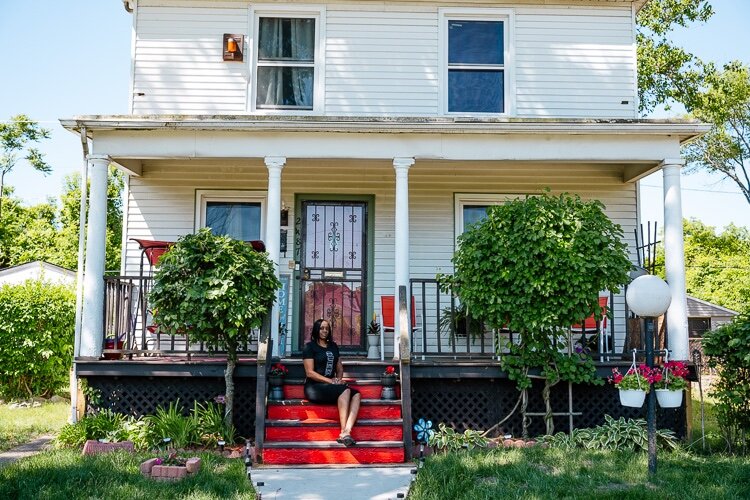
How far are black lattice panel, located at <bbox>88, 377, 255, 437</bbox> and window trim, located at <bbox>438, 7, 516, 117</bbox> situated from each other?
4.85 m

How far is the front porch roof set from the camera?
7.79 m

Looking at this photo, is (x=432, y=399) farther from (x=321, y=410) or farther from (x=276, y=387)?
(x=276, y=387)

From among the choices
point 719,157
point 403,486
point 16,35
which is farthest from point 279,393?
point 719,157

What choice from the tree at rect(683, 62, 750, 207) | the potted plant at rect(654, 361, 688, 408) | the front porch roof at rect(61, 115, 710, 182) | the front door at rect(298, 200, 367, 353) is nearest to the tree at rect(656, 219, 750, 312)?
the tree at rect(683, 62, 750, 207)

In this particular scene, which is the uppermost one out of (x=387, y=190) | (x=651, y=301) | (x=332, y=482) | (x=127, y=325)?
(x=387, y=190)

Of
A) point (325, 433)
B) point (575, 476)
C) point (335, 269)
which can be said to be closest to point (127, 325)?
point (335, 269)

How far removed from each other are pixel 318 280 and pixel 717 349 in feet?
16.6

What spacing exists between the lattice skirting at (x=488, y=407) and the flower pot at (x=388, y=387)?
46cm

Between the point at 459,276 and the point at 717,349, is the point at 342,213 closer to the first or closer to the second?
the point at 459,276

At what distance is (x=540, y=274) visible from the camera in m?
7.01

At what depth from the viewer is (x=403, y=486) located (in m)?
5.54

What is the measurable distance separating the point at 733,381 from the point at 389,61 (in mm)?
6092

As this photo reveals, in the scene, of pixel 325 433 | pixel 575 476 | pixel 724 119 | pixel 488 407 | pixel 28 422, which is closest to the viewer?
pixel 575 476

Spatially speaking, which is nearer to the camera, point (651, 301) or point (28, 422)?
point (651, 301)
